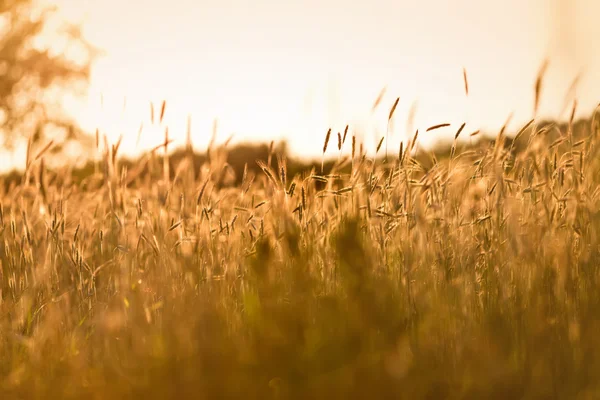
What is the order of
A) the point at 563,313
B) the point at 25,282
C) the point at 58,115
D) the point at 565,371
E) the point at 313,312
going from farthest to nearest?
1. the point at 58,115
2. the point at 25,282
3. the point at 563,313
4. the point at 313,312
5. the point at 565,371

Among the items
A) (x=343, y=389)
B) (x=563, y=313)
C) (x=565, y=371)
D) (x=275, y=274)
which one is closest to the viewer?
(x=343, y=389)

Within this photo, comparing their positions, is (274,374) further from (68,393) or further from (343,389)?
(68,393)

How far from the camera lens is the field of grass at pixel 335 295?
1.38 m

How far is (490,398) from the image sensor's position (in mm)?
1368

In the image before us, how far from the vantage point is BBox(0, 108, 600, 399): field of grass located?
1382 mm

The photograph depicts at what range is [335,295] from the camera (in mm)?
1747

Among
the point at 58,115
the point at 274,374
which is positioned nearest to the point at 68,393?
the point at 274,374

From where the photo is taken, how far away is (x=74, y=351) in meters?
2.02

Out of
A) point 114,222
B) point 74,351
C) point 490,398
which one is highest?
point 114,222

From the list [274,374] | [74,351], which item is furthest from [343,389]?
[74,351]

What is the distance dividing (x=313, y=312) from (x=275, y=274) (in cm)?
33

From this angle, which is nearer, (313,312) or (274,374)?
(274,374)

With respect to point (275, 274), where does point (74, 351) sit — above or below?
below

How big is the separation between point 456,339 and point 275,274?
1.93 feet
